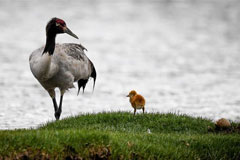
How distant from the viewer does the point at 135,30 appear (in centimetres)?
3853

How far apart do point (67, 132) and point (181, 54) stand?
21.0 metres

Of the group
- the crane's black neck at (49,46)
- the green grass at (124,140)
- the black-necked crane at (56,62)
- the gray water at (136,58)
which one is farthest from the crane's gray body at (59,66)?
the gray water at (136,58)

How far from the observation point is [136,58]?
2694 centimetres

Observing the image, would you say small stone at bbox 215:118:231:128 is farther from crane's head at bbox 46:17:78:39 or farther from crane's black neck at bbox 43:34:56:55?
crane's black neck at bbox 43:34:56:55

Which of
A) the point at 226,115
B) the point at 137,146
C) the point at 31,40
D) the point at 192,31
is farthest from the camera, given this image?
the point at 192,31

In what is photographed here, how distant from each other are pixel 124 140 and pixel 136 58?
1931 cm

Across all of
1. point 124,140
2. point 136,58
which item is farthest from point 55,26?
point 136,58

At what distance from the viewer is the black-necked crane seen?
32.1ft

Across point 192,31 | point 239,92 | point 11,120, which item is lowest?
point 11,120

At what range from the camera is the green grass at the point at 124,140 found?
23.5ft

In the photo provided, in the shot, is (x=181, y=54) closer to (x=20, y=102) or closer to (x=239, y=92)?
(x=239, y=92)

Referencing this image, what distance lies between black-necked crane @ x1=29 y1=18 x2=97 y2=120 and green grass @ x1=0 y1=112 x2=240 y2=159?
0.97 meters

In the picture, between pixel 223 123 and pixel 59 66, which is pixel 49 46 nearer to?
pixel 59 66

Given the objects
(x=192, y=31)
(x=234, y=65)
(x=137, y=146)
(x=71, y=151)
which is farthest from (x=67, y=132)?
(x=192, y=31)
